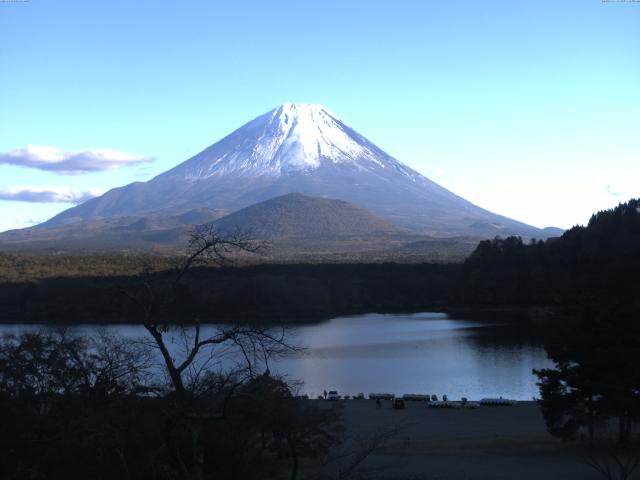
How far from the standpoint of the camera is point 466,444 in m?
11.6

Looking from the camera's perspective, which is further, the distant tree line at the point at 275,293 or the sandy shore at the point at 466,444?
the distant tree line at the point at 275,293

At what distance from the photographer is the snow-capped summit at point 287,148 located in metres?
137

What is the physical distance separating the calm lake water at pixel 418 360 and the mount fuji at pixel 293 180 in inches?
3445

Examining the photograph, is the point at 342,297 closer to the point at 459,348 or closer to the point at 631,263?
the point at 631,263

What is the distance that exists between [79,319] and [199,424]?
102 feet

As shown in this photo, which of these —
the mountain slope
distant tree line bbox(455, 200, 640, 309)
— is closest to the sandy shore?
distant tree line bbox(455, 200, 640, 309)

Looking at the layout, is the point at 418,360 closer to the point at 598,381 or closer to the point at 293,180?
the point at 598,381

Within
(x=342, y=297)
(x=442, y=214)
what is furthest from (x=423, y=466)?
(x=442, y=214)

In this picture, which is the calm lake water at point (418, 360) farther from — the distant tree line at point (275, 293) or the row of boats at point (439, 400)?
the distant tree line at point (275, 293)

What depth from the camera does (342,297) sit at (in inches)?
1757

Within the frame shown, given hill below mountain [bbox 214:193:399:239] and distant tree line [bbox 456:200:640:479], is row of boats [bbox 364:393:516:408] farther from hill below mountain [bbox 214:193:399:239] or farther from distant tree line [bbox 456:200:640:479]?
hill below mountain [bbox 214:193:399:239]

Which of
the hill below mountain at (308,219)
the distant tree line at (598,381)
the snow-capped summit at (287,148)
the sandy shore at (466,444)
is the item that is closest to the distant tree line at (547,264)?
the sandy shore at (466,444)

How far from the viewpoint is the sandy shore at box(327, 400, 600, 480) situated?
30.2ft

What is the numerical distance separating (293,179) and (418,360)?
108 metres
